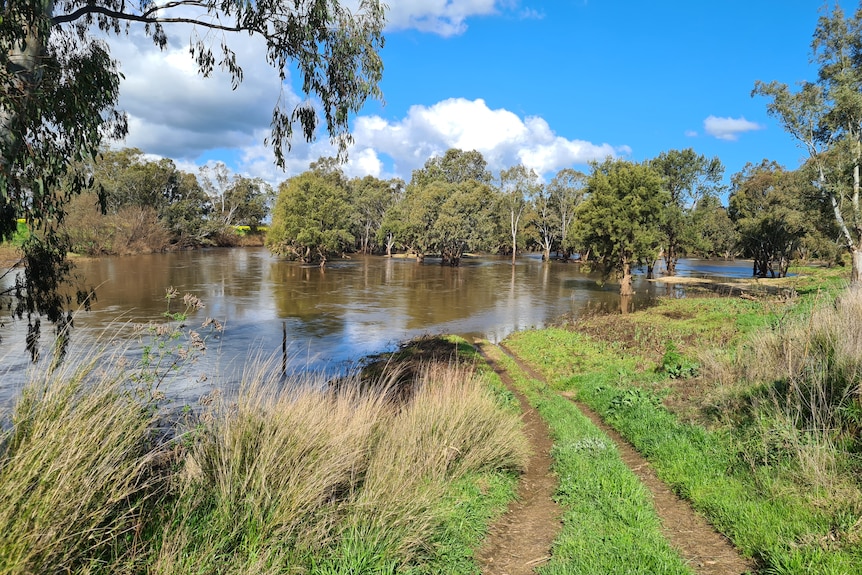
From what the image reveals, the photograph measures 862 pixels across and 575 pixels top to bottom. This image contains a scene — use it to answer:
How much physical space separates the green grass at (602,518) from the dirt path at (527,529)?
157mm

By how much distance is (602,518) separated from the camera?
4637 mm

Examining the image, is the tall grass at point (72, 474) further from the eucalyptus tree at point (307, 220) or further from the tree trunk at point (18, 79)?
the eucalyptus tree at point (307, 220)

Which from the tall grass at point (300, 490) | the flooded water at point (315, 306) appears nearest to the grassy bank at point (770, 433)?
the tall grass at point (300, 490)

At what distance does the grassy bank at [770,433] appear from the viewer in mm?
4008

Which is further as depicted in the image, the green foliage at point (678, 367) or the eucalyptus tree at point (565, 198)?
the eucalyptus tree at point (565, 198)

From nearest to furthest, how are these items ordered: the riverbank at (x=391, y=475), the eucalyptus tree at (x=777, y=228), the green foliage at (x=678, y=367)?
the riverbank at (x=391, y=475) → the green foliage at (x=678, y=367) → the eucalyptus tree at (x=777, y=228)

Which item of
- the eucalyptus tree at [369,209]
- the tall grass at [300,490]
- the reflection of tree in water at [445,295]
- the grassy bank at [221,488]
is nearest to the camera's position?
the grassy bank at [221,488]

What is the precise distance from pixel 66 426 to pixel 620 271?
37537 millimetres

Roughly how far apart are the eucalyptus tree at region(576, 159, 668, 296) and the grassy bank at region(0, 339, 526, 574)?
3196 cm

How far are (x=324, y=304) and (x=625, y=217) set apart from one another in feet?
71.6

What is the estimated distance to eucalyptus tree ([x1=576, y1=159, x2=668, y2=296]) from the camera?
33.8 m

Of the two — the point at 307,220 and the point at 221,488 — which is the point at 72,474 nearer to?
the point at 221,488

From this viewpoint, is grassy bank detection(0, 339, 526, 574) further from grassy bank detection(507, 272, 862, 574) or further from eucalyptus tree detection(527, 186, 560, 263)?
eucalyptus tree detection(527, 186, 560, 263)

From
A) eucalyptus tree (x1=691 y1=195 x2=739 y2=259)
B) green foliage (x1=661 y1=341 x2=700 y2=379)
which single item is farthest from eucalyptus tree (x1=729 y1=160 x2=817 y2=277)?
green foliage (x1=661 y1=341 x2=700 y2=379)
